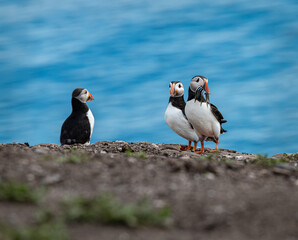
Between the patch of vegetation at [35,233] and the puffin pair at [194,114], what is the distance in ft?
30.2

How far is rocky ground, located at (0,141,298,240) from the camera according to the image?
492 centimetres

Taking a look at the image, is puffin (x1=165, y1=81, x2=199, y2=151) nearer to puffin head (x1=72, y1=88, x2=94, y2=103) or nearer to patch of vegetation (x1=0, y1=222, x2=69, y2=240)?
puffin head (x1=72, y1=88, x2=94, y2=103)

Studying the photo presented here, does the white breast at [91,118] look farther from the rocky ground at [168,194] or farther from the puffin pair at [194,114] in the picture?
the rocky ground at [168,194]

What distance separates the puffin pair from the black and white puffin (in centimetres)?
251

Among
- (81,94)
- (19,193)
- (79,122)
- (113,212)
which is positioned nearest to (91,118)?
(79,122)

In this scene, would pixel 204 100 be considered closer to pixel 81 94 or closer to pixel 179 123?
pixel 179 123

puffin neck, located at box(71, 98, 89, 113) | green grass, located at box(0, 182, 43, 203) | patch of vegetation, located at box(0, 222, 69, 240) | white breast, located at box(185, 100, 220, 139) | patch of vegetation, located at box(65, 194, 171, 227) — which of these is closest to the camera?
patch of vegetation, located at box(0, 222, 69, 240)

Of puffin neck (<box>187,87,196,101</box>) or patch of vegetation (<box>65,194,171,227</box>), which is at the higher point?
puffin neck (<box>187,87,196,101</box>)

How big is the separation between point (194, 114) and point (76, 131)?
Answer: 144 inches

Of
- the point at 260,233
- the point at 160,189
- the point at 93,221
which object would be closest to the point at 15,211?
the point at 93,221

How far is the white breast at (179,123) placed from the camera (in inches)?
549

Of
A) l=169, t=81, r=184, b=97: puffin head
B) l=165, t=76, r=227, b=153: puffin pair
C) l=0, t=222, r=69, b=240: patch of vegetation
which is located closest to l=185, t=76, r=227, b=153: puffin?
l=165, t=76, r=227, b=153: puffin pair

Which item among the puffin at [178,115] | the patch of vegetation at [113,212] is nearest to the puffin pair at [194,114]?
the puffin at [178,115]

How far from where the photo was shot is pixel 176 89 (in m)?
14.1
